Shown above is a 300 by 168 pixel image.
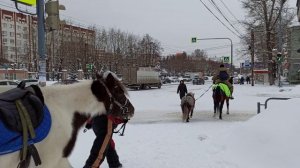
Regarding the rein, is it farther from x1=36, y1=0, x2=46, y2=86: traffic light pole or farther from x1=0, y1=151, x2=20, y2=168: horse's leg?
x1=36, y1=0, x2=46, y2=86: traffic light pole

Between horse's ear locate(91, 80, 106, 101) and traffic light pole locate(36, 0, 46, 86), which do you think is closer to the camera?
horse's ear locate(91, 80, 106, 101)

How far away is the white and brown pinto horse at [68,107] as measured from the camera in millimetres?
4113

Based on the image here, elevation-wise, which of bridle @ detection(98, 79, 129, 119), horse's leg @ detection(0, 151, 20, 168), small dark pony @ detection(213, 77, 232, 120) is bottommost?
small dark pony @ detection(213, 77, 232, 120)

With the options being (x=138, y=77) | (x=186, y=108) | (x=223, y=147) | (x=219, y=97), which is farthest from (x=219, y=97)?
(x=138, y=77)

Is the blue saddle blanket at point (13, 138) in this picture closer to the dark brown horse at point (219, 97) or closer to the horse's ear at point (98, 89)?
the horse's ear at point (98, 89)

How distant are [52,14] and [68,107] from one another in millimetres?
6305

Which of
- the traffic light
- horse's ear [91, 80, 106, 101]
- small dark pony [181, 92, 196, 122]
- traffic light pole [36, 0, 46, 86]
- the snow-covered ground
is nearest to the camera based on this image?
horse's ear [91, 80, 106, 101]

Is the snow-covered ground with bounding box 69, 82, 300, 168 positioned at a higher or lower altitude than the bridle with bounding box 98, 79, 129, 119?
lower

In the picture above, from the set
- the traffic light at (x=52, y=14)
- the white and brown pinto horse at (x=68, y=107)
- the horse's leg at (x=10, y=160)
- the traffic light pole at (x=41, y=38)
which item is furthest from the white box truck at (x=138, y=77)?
the horse's leg at (x=10, y=160)

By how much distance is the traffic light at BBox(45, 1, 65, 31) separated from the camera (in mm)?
10298

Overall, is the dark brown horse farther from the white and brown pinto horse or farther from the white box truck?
the white box truck

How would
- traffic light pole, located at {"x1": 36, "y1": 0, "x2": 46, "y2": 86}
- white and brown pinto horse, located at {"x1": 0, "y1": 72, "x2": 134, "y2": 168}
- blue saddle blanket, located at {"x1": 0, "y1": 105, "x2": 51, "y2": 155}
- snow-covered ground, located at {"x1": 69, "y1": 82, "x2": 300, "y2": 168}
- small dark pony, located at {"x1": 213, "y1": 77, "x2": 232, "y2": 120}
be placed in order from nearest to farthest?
blue saddle blanket, located at {"x1": 0, "y1": 105, "x2": 51, "y2": 155}, white and brown pinto horse, located at {"x1": 0, "y1": 72, "x2": 134, "y2": 168}, snow-covered ground, located at {"x1": 69, "y1": 82, "x2": 300, "y2": 168}, traffic light pole, located at {"x1": 36, "y1": 0, "x2": 46, "y2": 86}, small dark pony, located at {"x1": 213, "y1": 77, "x2": 232, "y2": 120}

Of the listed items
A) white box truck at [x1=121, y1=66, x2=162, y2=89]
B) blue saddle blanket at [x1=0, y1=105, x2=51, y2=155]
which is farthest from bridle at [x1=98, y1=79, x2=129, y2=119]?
white box truck at [x1=121, y1=66, x2=162, y2=89]

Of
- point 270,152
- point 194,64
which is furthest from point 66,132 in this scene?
point 194,64
